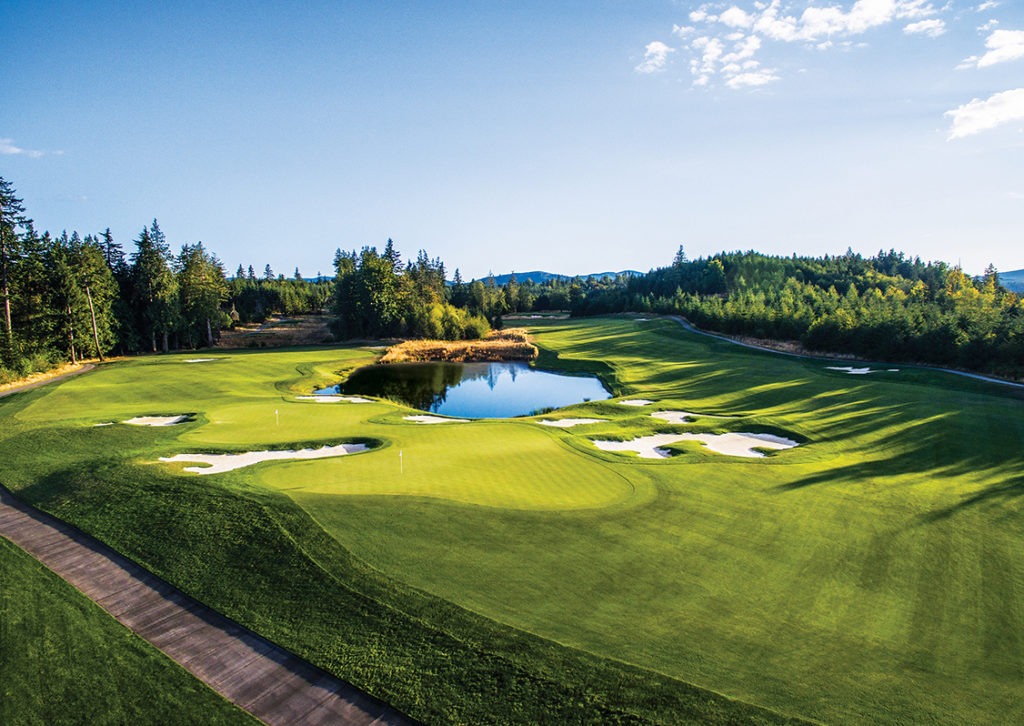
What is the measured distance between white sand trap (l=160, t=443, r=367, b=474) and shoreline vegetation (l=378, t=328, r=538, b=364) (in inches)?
1434

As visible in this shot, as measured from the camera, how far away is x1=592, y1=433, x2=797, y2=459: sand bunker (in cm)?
2017

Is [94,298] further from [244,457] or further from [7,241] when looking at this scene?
[244,457]

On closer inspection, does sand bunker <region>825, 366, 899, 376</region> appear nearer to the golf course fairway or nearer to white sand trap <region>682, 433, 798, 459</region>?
the golf course fairway

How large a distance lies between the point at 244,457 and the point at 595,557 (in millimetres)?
13598

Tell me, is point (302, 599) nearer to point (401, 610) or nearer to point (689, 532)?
point (401, 610)

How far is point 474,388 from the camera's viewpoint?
143ft

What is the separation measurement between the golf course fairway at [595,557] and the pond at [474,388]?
12.3m

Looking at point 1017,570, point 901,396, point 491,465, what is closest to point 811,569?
point 1017,570

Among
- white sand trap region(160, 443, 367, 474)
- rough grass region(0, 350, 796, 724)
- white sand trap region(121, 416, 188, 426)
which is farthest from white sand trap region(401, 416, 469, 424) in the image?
white sand trap region(121, 416, 188, 426)

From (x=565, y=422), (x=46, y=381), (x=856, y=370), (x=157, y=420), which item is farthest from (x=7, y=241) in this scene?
(x=856, y=370)

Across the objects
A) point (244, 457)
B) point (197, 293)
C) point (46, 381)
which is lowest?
point (244, 457)

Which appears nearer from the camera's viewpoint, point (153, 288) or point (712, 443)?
point (712, 443)

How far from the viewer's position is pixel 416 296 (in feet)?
247

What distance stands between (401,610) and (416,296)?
6925 centimetres
